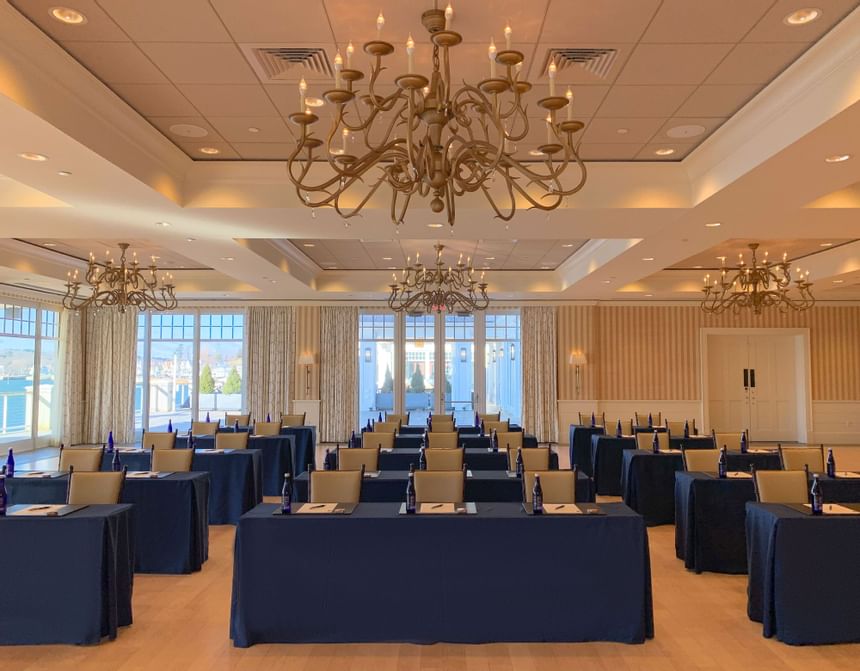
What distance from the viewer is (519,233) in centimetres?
905

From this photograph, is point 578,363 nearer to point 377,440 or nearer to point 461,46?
point 377,440

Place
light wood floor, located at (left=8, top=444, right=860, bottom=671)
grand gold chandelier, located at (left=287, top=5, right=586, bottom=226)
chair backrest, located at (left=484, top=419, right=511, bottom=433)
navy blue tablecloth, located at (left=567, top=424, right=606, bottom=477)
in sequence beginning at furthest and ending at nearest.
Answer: navy blue tablecloth, located at (left=567, top=424, right=606, bottom=477)
chair backrest, located at (left=484, top=419, right=511, bottom=433)
light wood floor, located at (left=8, top=444, right=860, bottom=671)
grand gold chandelier, located at (left=287, top=5, right=586, bottom=226)

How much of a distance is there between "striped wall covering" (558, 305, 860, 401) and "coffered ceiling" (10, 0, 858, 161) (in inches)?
447

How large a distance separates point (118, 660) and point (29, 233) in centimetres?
670

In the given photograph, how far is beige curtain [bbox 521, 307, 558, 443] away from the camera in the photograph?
17.3 meters

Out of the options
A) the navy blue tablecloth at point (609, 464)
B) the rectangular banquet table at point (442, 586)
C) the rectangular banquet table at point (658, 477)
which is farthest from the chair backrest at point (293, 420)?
the rectangular banquet table at point (442, 586)

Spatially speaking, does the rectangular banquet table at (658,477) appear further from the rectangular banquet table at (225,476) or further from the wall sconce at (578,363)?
the wall sconce at (578,363)

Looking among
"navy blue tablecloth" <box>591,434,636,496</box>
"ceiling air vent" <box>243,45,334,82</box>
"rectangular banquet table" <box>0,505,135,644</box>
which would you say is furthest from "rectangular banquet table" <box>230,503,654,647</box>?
"navy blue tablecloth" <box>591,434,636,496</box>

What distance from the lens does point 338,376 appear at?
1750cm

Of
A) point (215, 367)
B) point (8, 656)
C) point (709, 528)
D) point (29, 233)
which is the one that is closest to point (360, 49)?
point (8, 656)

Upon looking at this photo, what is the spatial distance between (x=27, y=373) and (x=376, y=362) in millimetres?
7871

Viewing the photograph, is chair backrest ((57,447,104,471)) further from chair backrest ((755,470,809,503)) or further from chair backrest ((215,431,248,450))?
chair backrest ((755,470,809,503))

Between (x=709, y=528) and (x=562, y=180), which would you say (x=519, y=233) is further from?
(x=709, y=528)

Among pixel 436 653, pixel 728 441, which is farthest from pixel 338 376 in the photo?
pixel 436 653
